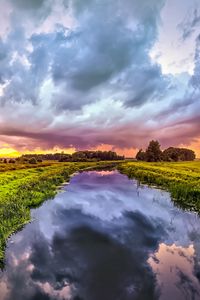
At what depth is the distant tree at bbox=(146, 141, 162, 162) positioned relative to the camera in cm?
11288

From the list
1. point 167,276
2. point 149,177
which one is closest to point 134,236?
point 167,276

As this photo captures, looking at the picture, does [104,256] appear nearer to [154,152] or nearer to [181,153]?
[154,152]

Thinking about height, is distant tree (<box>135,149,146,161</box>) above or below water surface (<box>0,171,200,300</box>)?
above

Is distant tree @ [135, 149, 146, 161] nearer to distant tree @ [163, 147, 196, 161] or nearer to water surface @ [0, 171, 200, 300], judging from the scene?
distant tree @ [163, 147, 196, 161]

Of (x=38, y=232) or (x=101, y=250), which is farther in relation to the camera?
(x=38, y=232)

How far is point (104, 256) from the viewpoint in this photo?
555 inches

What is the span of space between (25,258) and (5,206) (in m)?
7.39

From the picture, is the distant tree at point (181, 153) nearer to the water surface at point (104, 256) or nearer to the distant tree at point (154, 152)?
the distant tree at point (154, 152)

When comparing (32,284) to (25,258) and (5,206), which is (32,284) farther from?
(5,206)

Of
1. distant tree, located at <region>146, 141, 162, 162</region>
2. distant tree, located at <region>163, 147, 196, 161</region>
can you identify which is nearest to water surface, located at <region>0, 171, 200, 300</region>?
distant tree, located at <region>146, 141, 162, 162</region>

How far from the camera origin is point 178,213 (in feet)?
74.3

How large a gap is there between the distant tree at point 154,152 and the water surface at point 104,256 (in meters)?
90.3

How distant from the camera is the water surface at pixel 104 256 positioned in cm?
1062

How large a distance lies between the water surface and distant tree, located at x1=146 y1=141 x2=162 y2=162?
296ft
